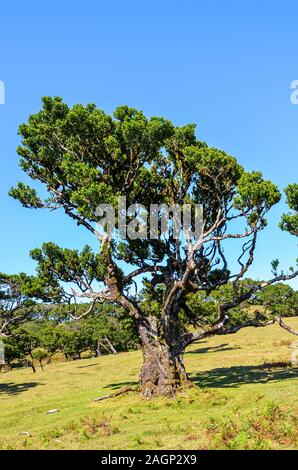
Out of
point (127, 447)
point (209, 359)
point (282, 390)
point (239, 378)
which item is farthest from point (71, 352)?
point (127, 447)

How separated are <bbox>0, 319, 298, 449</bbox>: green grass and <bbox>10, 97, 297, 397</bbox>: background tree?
3.76m

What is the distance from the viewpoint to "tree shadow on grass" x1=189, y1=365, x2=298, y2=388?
98.3 ft

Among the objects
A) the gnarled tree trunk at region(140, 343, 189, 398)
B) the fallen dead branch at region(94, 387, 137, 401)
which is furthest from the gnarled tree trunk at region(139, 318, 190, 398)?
the fallen dead branch at region(94, 387, 137, 401)

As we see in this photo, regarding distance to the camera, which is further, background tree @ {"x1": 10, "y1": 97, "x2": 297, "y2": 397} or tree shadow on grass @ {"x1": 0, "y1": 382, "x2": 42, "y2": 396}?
tree shadow on grass @ {"x1": 0, "y1": 382, "x2": 42, "y2": 396}

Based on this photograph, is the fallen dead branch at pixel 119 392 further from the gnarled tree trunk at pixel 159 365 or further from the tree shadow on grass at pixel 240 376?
the tree shadow on grass at pixel 240 376

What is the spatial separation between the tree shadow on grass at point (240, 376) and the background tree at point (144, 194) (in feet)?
14.4

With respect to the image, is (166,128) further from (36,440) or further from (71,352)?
(71,352)

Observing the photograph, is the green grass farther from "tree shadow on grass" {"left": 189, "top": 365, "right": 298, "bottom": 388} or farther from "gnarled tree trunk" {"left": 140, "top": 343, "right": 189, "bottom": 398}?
"gnarled tree trunk" {"left": 140, "top": 343, "right": 189, "bottom": 398}

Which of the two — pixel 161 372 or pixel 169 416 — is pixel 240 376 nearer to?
pixel 161 372

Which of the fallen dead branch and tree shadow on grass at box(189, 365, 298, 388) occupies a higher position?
the fallen dead branch

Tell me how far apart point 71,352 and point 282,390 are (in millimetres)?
71155

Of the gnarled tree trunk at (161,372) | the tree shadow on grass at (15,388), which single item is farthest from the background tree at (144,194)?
the tree shadow on grass at (15,388)

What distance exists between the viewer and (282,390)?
76.2 feet

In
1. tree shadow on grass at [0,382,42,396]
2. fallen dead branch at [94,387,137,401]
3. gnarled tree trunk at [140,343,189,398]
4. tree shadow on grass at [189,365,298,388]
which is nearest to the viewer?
gnarled tree trunk at [140,343,189,398]
